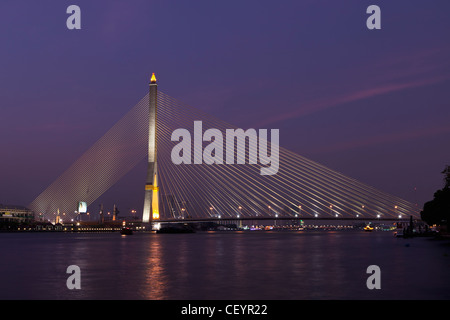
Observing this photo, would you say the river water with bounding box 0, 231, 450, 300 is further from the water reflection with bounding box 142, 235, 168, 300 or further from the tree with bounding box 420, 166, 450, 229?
the tree with bounding box 420, 166, 450, 229

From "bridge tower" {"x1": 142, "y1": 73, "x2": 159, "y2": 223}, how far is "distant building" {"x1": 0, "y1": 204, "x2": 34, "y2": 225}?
94.1 meters

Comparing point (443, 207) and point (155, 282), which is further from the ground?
point (443, 207)

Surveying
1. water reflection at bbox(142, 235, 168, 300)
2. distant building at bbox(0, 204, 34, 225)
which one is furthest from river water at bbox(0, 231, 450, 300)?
distant building at bbox(0, 204, 34, 225)

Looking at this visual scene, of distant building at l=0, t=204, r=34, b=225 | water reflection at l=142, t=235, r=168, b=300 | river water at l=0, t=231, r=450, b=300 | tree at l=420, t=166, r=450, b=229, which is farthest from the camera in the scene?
distant building at l=0, t=204, r=34, b=225

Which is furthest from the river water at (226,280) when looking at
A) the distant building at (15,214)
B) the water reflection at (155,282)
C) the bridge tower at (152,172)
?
the distant building at (15,214)

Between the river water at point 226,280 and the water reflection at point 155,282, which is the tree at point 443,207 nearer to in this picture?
the river water at point 226,280

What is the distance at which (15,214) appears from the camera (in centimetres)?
17525

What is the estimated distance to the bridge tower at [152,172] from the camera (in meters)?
80.0

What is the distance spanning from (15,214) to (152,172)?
113m

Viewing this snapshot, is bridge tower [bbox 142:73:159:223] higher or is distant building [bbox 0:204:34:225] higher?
bridge tower [bbox 142:73:159:223]

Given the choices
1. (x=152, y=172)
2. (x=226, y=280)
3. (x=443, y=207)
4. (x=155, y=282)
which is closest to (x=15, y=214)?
(x=152, y=172)

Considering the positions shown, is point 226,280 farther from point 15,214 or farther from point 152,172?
point 15,214

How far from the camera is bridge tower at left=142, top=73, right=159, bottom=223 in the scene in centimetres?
8000
